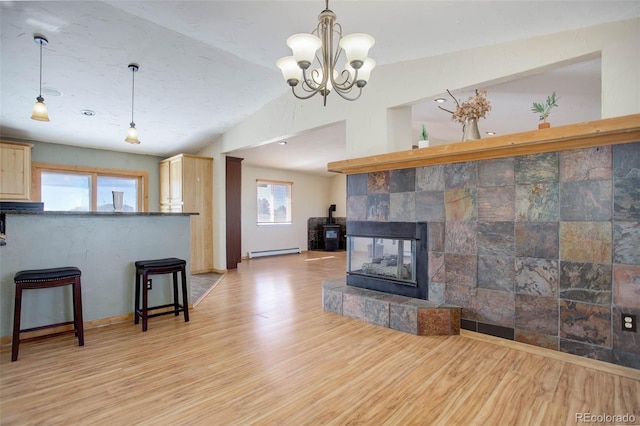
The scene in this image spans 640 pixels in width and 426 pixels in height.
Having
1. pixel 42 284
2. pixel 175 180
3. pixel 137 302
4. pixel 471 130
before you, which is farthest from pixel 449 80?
pixel 175 180

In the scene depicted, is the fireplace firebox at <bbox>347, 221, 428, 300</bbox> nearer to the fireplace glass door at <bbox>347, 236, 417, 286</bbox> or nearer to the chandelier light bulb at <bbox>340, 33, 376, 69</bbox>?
the fireplace glass door at <bbox>347, 236, 417, 286</bbox>

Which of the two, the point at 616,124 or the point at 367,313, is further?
the point at 367,313

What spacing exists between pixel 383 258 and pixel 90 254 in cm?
310

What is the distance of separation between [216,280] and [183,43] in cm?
368

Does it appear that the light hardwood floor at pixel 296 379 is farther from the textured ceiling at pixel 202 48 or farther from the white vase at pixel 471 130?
the textured ceiling at pixel 202 48

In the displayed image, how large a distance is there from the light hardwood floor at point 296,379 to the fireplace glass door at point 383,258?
2.08 feet

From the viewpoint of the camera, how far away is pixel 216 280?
5535 mm

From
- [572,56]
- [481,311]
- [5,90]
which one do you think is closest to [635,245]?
[481,311]

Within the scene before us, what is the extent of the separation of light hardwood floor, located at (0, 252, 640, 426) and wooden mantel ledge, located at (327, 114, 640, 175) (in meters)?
1.65

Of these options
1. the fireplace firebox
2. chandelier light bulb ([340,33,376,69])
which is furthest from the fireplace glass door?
chandelier light bulb ([340,33,376,69])

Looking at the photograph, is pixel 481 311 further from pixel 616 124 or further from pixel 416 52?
pixel 416 52

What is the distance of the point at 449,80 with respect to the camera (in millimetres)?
3107

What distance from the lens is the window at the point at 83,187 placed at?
5.67m

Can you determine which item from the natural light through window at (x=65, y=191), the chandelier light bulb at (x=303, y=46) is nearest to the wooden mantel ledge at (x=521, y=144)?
the chandelier light bulb at (x=303, y=46)
